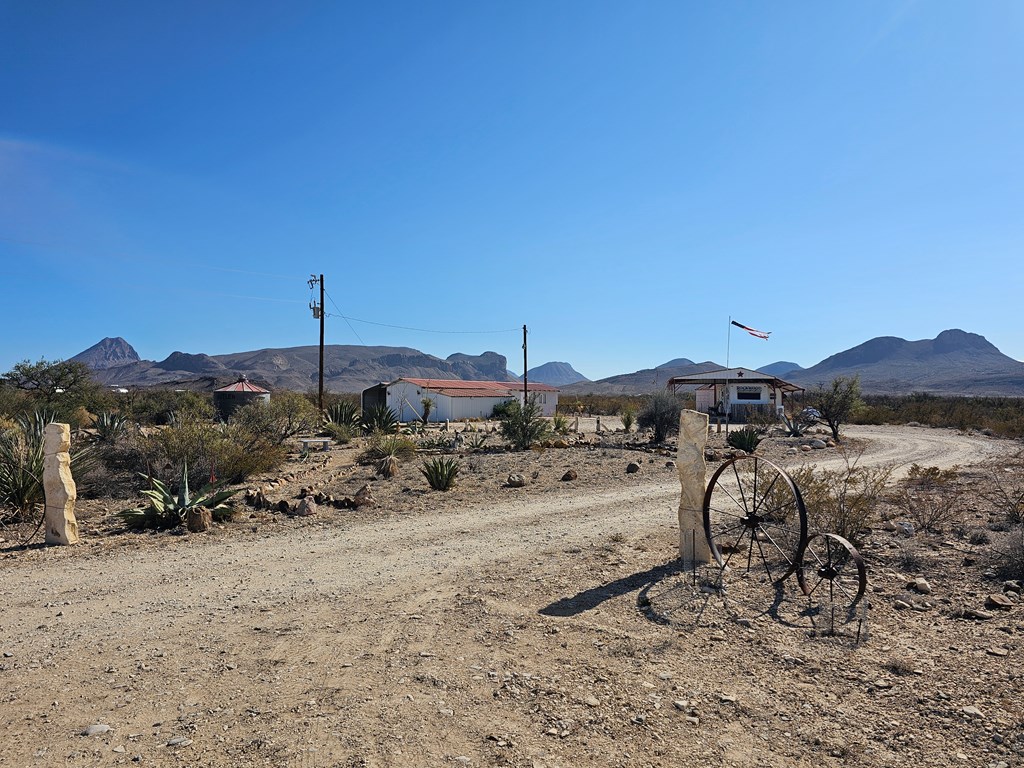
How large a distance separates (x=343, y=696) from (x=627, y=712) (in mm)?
1783

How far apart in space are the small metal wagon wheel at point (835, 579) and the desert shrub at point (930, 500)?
2.19 meters

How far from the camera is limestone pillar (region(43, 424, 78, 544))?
808 cm

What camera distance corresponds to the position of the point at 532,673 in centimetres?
436

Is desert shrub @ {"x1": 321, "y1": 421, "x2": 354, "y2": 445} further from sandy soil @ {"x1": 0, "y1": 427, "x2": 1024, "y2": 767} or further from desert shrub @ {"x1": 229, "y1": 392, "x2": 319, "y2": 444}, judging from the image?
sandy soil @ {"x1": 0, "y1": 427, "x2": 1024, "y2": 767}

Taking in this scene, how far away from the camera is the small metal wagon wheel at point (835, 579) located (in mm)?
5285

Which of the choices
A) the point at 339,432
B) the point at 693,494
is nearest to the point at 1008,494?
the point at 693,494

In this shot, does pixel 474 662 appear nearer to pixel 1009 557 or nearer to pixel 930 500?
pixel 1009 557

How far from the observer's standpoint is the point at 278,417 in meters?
20.6

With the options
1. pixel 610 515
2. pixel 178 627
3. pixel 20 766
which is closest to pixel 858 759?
pixel 20 766

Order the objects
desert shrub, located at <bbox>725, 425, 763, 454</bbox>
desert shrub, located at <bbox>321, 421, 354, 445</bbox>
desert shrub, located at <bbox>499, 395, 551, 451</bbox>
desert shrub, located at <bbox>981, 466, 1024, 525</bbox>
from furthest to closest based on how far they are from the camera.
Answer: desert shrub, located at <bbox>321, 421, 354, 445</bbox> < desert shrub, located at <bbox>499, 395, 551, 451</bbox> < desert shrub, located at <bbox>725, 425, 763, 454</bbox> < desert shrub, located at <bbox>981, 466, 1024, 525</bbox>

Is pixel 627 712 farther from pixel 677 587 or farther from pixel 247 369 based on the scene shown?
pixel 247 369

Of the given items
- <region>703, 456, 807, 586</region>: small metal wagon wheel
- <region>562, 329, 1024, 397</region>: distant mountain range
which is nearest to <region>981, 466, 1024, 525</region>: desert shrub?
<region>703, 456, 807, 586</region>: small metal wagon wheel

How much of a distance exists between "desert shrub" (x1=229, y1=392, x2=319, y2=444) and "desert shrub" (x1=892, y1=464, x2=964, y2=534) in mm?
15762

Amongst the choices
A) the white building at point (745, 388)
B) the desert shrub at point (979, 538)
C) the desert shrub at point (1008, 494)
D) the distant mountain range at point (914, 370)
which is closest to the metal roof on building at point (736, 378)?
the white building at point (745, 388)
